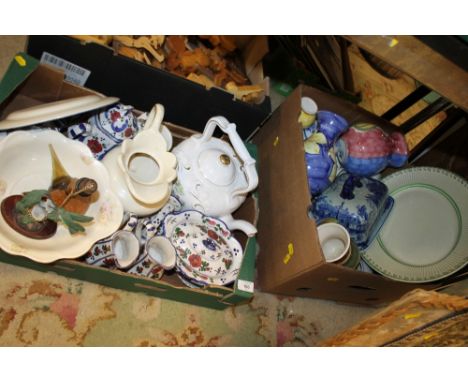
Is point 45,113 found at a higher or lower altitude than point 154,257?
higher

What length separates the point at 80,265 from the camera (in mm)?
889

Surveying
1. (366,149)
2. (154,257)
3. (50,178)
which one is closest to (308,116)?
(366,149)

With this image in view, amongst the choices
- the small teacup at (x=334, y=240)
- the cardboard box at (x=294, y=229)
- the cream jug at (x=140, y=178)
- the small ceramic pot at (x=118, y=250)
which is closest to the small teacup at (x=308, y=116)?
the cardboard box at (x=294, y=229)

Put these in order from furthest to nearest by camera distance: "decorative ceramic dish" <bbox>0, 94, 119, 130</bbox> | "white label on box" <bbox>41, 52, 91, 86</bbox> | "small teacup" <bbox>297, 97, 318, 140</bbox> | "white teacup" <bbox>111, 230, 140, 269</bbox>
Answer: "small teacup" <bbox>297, 97, 318, 140</bbox> < "white label on box" <bbox>41, 52, 91, 86</bbox> < "white teacup" <bbox>111, 230, 140, 269</bbox> < "decorative ceramic dish" <bbox>0, 94, 119, 130</bbox>

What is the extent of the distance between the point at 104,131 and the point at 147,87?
180 mm

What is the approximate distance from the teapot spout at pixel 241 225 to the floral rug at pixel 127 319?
237 millimetres

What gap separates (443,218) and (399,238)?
0.41ft

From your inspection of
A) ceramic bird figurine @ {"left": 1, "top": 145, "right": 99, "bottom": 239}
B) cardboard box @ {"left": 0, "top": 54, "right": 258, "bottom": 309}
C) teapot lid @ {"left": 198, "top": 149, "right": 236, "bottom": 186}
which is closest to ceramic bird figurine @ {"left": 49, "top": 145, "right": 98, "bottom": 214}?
ceramic bird figurine @ {"left": 1, "top": 145, "right": 99, "bottom": 239}

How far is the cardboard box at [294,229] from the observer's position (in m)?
1.00

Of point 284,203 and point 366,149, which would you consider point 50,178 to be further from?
point 366,149

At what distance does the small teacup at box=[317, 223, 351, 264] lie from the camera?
1.03 meters

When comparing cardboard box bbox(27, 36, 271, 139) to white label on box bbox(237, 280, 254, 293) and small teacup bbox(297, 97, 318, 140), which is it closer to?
small teacup bbox(297, 97, 318, 140)

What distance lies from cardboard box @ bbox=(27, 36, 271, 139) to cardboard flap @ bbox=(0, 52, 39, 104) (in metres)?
0.09

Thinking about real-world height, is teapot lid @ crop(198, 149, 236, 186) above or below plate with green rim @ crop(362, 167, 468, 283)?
above
